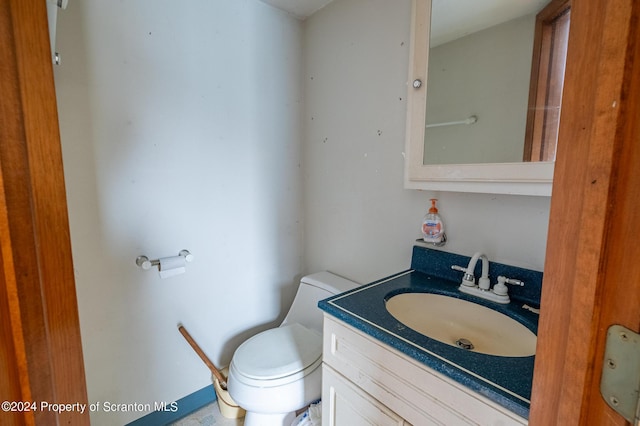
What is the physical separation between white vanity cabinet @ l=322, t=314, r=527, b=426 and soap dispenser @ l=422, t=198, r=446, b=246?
1.63 feet

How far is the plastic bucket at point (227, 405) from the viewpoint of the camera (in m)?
1.40

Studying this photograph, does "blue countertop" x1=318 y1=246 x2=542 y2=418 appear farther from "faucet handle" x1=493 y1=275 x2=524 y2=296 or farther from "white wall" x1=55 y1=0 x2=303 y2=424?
"white wall" x1=55 y1=0 x2=303 y2=424

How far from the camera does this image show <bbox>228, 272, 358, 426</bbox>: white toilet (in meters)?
1.08

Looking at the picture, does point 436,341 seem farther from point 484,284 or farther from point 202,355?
point 202,355

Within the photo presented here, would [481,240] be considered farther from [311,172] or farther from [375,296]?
[311,172]

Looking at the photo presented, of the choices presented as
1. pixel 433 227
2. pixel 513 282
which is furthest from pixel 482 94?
pixel 513 282

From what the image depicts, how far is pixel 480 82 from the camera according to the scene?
0.94 m

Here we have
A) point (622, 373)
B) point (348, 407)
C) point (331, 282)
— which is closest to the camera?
point (622, 373)

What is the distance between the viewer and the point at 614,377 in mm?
268

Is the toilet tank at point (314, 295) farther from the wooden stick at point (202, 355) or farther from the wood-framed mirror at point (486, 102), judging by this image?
the wood-framed mirror at point (486, 102)

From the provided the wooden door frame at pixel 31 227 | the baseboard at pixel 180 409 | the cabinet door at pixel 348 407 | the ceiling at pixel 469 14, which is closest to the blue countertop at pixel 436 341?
the cabinet door at pixel 348 407

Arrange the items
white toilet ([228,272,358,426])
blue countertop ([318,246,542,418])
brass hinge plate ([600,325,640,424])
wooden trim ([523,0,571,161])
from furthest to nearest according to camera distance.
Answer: white toilet ([228,272,358,426]) < wooden trim ([523,0,571,161]) < blue countertop ([318,246,542,418]) < brass hinge plate ([600,325,640,424])

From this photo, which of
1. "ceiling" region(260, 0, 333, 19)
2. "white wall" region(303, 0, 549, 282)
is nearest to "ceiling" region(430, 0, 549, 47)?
"white wall" region(303, 0, 549, 282)

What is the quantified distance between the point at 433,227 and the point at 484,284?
0.85 feet
